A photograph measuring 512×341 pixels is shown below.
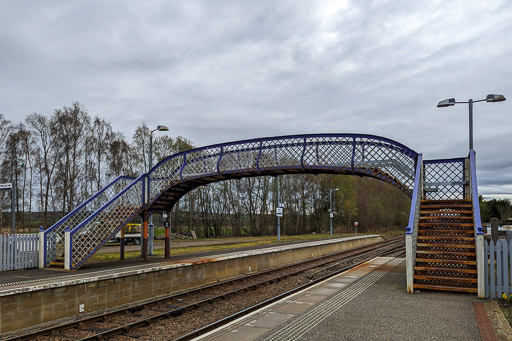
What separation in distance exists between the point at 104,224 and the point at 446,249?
1251 cm

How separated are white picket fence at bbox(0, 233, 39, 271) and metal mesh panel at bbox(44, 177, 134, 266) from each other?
441 millimetres

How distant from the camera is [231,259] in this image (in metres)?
16.0

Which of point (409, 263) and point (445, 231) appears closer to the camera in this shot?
point (409, 263)

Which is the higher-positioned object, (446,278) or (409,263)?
(409,263)

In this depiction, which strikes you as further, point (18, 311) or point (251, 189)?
point (251, 189)

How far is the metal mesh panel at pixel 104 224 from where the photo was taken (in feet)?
47.2

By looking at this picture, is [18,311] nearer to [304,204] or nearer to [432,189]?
[432,189]

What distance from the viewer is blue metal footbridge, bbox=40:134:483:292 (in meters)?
13.3

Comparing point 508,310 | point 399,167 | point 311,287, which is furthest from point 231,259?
point 508,310

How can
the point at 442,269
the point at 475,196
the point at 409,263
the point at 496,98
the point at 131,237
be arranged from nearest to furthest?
the point at 409,263
the point at 442,269
the point at 475,196
the point at 496,98
the point at 131,237

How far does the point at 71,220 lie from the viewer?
16219 millimetres

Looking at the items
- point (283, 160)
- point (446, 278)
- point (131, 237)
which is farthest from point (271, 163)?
point (131, 237)

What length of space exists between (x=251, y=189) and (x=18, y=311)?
50.0m

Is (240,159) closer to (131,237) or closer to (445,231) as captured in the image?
(445,231)
